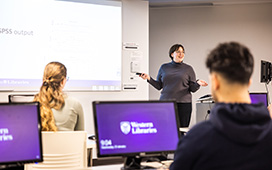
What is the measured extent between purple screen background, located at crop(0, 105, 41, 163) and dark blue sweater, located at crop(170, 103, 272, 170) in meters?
0.96

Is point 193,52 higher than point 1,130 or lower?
higher

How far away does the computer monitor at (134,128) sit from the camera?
80.4 inches

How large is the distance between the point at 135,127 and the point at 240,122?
876 mm

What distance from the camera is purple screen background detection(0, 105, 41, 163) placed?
1.91 metres

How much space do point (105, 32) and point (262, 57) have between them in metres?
3.31

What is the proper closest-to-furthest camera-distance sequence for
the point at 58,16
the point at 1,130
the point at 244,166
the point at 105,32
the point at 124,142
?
the point at 244,166, the point at 1,130, the point at 124,142, the point at 58,16, the point at 105,32

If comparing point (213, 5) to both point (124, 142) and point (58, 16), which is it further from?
point (124, 142)

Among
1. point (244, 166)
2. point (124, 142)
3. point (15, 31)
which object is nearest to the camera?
point (244, 166)

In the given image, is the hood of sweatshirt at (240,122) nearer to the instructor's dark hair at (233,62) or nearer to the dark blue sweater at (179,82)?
the instructor's dark hair at (233,62)

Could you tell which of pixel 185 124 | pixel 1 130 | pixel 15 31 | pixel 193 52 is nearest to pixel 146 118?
pixel 1 130

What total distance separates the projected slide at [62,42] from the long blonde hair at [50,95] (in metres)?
2.17

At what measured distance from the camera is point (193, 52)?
6.99m

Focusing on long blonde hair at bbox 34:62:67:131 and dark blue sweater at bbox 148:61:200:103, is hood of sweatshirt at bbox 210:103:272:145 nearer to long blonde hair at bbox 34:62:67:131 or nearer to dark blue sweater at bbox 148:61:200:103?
long blonde hair at bbox 34:62:67:131

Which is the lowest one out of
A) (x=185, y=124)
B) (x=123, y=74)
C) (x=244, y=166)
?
(x=185, y=124)
